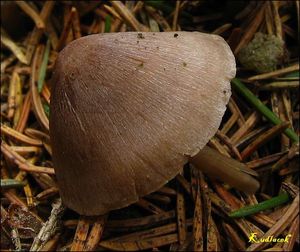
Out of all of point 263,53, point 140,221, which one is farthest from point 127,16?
point 140,221

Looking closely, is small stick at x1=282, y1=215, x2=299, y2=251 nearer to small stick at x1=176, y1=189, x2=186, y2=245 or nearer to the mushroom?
small stick at x1=176, y1=189, x2=186, y2=245

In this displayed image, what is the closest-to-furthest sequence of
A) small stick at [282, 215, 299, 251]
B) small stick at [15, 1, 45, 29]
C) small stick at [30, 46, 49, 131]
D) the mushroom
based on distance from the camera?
the mushroom
small stick at [282, 215, 299, 251]
small stick at [30, 46, 49, 131]
small stick at [15, 1, 45, 29]

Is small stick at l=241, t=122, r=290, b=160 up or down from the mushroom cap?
down

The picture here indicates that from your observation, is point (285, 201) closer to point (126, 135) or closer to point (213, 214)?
point (213, 214)

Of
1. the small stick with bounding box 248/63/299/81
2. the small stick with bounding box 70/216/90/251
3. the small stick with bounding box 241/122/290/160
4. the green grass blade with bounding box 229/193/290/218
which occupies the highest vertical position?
the small stick with bounding box 248/63/299/81

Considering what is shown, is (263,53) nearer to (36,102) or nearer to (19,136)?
(36,102)

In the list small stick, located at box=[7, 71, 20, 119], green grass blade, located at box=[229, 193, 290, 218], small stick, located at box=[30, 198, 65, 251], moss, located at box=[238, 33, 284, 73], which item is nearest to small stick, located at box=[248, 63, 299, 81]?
moss, located at box=[238, 33, 284, 73]

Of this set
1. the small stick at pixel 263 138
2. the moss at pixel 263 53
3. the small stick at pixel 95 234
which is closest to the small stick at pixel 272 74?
the moss at pixel 263 53
